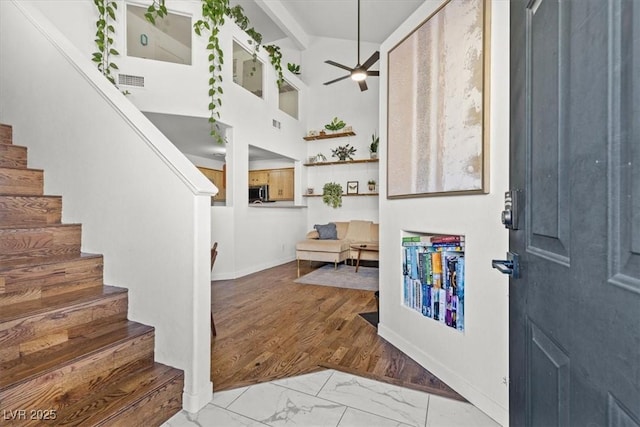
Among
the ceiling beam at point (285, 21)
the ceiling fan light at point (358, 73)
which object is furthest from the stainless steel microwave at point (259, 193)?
the ceiling fan light at point (358, 73)

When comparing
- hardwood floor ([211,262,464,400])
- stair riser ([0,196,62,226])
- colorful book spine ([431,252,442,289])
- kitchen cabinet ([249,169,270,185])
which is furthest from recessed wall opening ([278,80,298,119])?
colorful book spine ([431,252,442,289])

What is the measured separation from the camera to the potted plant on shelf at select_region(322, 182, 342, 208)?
6.48 metres

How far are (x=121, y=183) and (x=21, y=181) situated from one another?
37.9 inches

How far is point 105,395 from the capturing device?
4.30ft

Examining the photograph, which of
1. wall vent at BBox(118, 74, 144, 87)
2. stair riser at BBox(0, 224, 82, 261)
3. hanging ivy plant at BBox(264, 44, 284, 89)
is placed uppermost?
hanging ivy plant at BBox(264, 44, 284, 89)

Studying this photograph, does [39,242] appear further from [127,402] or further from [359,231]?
[359,231]

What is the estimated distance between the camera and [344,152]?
6430mm

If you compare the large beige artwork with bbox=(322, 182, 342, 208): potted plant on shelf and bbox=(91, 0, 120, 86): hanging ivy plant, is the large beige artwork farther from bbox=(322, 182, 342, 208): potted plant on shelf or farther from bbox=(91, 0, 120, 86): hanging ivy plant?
bbox=(322, 182, 342, 208): potted plant on shelf

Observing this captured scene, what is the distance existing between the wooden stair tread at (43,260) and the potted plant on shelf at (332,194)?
498 cm

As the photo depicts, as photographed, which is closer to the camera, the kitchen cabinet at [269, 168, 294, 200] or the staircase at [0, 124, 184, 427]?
the staircase at [0, 124, 184, 427]

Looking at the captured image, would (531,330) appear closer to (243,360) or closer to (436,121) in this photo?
(436,121)

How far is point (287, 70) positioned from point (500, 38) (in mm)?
5165

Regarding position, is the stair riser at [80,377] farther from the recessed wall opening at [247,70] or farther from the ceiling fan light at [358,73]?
the recessed wall opening at [247,70]

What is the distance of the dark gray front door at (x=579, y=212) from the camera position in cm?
43
